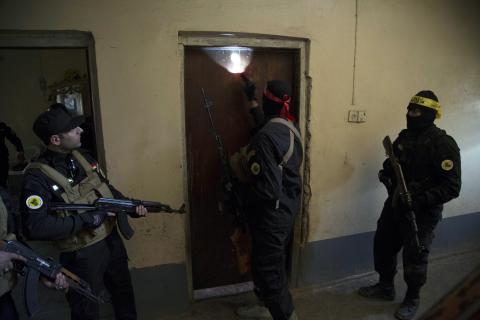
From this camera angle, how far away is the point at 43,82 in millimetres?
5984

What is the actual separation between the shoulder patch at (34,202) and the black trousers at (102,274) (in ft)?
1.35

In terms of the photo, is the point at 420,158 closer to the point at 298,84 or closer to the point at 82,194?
the point at 298,84

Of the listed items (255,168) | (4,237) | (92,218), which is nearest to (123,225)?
(92,218)

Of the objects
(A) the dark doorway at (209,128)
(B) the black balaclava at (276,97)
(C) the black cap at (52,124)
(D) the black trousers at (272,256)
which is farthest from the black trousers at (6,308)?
(B) the black balaclava at (276,97)

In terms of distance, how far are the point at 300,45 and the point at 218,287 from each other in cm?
250

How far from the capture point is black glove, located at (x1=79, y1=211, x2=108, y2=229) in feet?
7.00

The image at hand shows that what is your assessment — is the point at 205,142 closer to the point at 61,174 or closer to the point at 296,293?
the point at 61,174

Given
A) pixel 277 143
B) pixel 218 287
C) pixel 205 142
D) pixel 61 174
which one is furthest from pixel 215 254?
pixel 61 174

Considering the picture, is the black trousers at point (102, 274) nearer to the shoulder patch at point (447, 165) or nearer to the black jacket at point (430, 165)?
the black jacket at point (430, 165)

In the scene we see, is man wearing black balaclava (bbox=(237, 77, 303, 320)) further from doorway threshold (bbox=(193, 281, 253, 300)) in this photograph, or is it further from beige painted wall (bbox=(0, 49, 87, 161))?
beige painted wall (bbox=(0, 49, 87, 161))

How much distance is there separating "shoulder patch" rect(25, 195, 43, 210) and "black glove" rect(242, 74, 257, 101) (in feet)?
6.11

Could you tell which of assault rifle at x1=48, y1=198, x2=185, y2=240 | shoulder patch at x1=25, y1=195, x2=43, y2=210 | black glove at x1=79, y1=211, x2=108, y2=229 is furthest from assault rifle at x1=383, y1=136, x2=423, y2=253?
shoulder patch at x1=25, y1=195, x2=43, y2=210

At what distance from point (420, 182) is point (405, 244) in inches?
22.2

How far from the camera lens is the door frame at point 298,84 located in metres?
2.83
